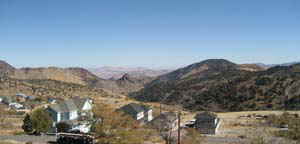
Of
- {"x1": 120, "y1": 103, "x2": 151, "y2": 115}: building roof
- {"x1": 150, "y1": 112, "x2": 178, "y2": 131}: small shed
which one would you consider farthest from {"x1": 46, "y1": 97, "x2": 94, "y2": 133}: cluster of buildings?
{"x1": 150, "y1": 112, "x2": 178, "y2": 131}: small shed

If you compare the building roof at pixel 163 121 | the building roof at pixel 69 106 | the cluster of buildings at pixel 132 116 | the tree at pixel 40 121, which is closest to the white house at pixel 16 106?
the cluster of buildings at pixel 132 116

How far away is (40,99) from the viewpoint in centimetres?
8494

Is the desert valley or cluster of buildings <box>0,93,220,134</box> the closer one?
the desert valley

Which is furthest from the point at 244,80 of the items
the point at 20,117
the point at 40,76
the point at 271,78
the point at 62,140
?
the point at 40,76

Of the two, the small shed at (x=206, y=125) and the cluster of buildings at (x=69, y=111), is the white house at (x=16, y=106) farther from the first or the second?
the small shed at (x=206, y=125)

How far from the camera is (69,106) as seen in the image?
59.0 metres

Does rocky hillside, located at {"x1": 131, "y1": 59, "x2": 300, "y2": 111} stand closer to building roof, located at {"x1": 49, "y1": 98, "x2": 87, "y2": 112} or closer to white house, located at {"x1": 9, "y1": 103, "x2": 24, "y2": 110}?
building roof, located at {"x1": 49, "y1": 98, "x2": 87, "y2": 112}

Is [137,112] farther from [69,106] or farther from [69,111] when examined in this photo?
[69,106]

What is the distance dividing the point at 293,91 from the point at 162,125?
5559 cm

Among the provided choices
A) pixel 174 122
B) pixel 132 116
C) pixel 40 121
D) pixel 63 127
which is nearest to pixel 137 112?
pixel 132 116

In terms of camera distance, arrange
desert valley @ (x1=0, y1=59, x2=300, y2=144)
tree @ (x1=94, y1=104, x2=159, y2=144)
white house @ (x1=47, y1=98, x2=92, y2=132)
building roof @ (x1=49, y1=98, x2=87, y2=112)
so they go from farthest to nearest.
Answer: building roof @ (x1=49, y1=98, x2=87, y2=112), white house @ (x1=47, y1=98, x2=92, y2=132), desert valley @ (x1=0, y1=59, x2=300, y2=144), tree @ (x1=94, y1=104, x2=159, y2=144)

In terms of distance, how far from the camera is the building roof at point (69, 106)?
55.1 m

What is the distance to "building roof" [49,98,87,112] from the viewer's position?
55094 mm

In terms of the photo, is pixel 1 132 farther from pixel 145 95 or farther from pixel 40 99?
pixel 145 95
